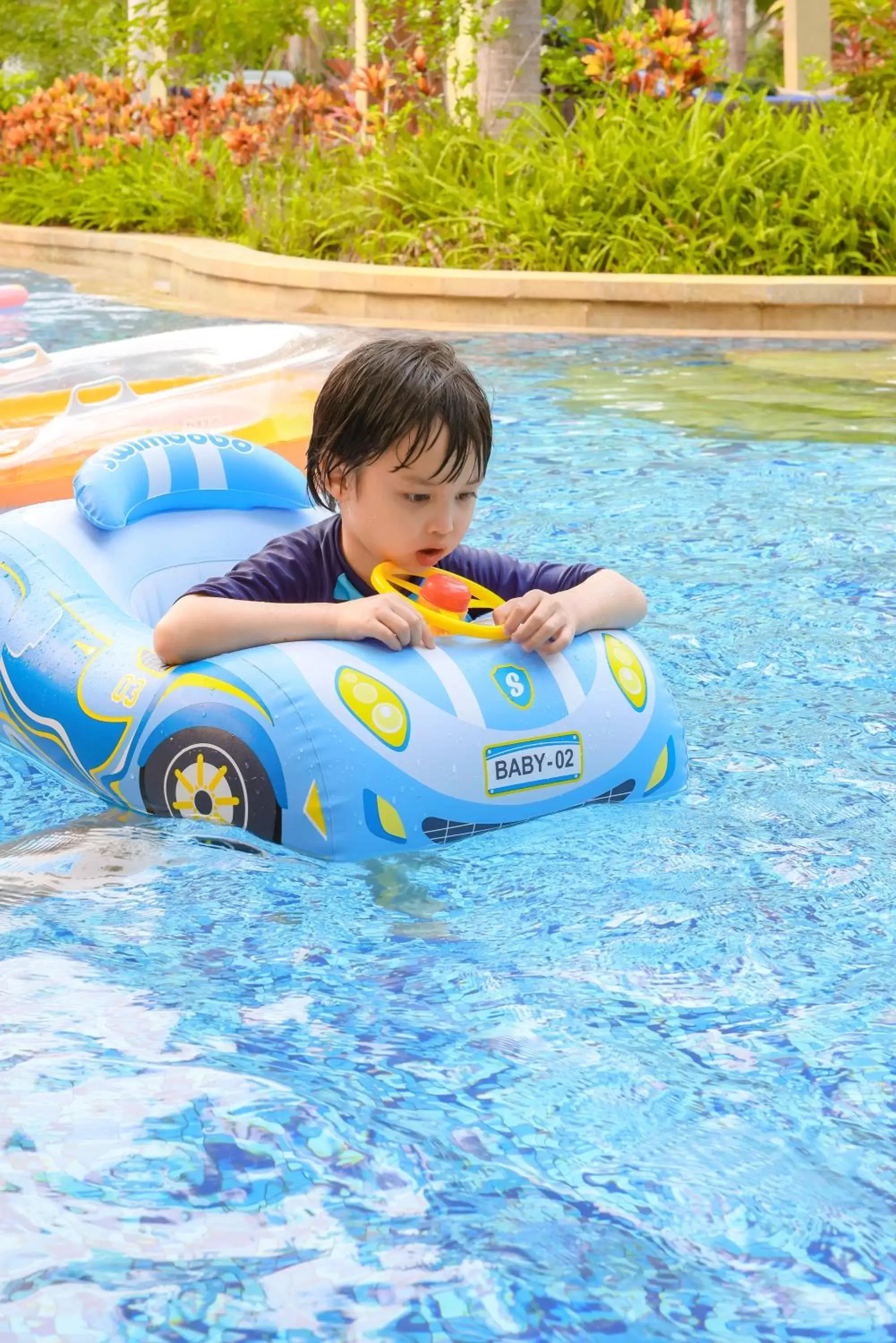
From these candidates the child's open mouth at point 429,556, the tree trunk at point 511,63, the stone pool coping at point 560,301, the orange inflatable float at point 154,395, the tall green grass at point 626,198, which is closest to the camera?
the child's open mouth at point 429,556

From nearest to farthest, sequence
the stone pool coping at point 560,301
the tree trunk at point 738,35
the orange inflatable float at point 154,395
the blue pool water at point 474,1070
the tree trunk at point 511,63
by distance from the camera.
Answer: the blue pool water at point 474,1070
the orange inflatable float at point 154,395
the stone pool coping at point 560,301
the tree trunk at point 511,63
the tree trunk at point 738,35

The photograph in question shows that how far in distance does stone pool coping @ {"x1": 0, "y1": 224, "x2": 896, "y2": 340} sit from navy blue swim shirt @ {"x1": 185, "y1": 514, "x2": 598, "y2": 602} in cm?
613

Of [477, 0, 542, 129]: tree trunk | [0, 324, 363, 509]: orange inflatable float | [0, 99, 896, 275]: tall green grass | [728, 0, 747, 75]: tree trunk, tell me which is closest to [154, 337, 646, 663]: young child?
[0, 324, 363, 509]: orange inflatable float

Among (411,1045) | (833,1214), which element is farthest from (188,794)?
(833,1214)

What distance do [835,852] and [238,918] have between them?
3.57 feet

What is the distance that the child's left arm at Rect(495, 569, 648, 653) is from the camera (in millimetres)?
3078

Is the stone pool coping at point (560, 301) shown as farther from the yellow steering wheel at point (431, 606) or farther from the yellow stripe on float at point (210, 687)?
the yellow stripe on float at point (210, 687)

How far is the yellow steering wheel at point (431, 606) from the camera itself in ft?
10.1

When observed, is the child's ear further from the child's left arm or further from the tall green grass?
the tall green grass

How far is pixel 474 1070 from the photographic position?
229 cm

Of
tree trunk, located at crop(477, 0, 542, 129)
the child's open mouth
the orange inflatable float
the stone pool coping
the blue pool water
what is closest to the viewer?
the blue pool water

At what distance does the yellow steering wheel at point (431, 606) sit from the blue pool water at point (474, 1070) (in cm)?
37

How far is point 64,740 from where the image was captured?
326cm

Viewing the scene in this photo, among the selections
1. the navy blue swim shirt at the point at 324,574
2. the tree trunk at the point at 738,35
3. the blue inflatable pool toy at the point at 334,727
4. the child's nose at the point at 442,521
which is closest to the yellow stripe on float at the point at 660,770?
the blue inflatable pool toy at the point at 334,727
